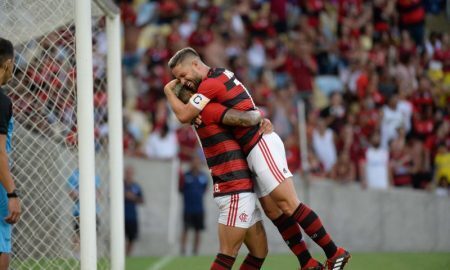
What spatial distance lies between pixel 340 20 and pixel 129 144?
6.29 meters

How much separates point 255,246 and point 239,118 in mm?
1143

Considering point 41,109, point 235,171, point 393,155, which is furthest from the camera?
point 393,155

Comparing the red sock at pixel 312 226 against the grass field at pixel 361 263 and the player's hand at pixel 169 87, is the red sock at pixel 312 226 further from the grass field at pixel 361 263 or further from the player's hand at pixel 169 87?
the grass field at pixel 361 263

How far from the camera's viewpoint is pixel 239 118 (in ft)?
23.7

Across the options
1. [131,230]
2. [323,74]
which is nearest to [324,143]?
[323,74]

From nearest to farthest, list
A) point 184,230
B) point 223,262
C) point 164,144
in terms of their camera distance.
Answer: point 223,262 → point 184,230 → point 164,144

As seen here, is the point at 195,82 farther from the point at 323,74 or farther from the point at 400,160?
the point at 323,74

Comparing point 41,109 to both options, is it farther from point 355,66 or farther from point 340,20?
point 340,20

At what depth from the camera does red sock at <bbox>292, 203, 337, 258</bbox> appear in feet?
24.1

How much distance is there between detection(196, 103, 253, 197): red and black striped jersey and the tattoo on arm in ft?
0.16

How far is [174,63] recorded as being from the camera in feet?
24.4

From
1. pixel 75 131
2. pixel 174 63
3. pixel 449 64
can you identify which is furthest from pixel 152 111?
pixel 174 63

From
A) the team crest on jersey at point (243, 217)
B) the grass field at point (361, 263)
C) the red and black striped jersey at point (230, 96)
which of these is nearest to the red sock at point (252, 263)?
the team crest on jersey at point (243, 217)

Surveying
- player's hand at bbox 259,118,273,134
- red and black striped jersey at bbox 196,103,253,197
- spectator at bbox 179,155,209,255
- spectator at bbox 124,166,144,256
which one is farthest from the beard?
spectator at bbox 179,155,209,255
